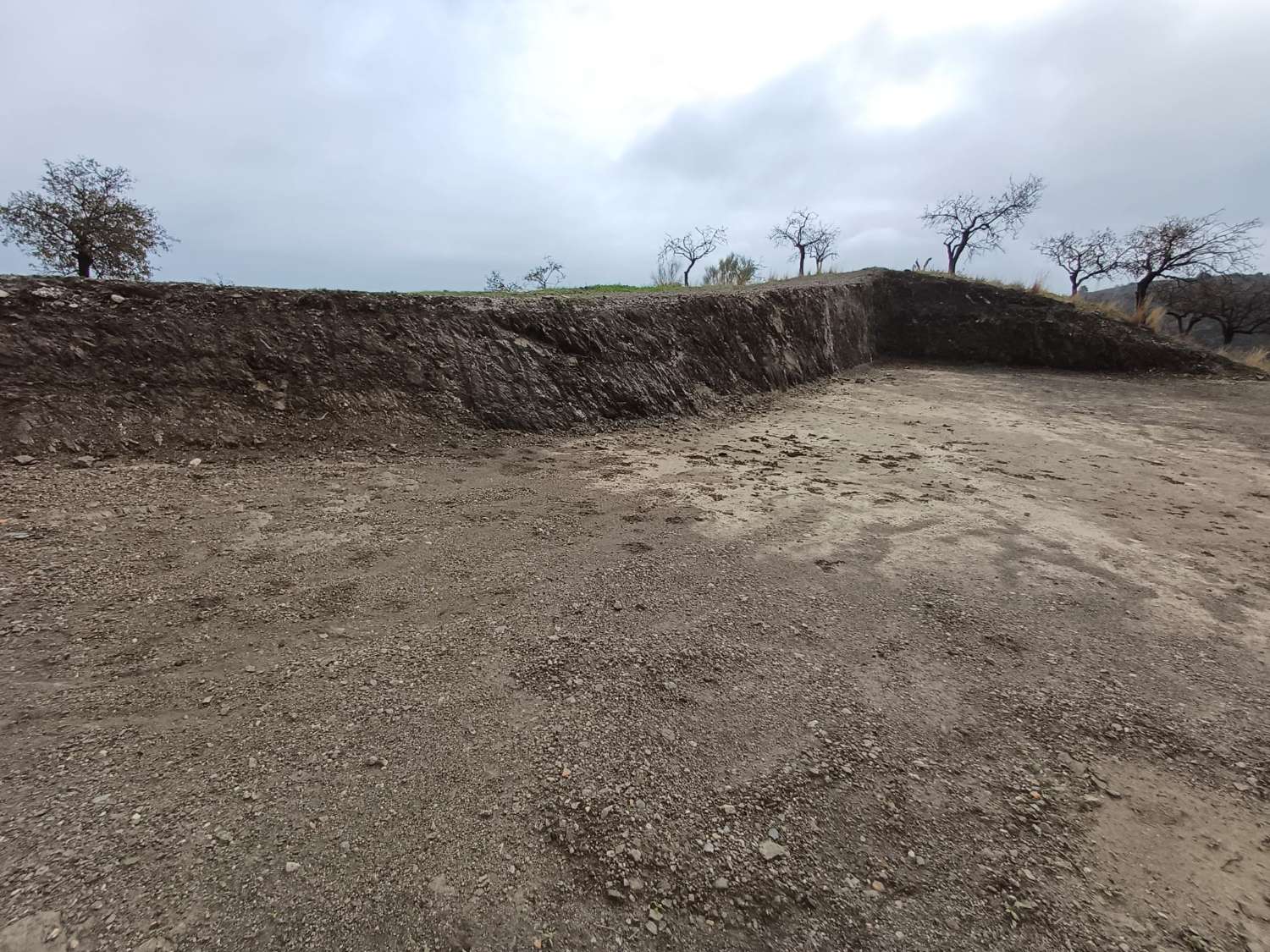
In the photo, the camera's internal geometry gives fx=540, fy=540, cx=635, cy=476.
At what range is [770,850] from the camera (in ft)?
6.42

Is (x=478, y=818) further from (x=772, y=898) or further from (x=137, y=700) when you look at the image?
(x=137, y=700)

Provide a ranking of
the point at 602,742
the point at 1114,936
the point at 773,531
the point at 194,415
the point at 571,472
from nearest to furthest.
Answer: the point at 1114,936, the point at 602,742, the point at 773,531, the point at 194,415, the point at 571,472

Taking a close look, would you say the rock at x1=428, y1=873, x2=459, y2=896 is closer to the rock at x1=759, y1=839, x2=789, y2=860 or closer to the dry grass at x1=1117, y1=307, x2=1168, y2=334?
the rock at x1=759, y1=839, x2=789, y2=860

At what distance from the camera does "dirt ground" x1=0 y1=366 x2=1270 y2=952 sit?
1.76 m

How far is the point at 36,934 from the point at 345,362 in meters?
6.11

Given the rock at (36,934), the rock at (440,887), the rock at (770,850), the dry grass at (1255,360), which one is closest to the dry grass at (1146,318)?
the dry grass at (1255,360)

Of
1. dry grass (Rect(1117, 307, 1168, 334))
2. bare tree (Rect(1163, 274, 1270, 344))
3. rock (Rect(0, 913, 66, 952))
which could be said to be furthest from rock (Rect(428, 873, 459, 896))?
bare tree (Rect(1163, 274, 1270, 344))

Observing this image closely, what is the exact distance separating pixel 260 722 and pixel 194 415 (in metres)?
4.71

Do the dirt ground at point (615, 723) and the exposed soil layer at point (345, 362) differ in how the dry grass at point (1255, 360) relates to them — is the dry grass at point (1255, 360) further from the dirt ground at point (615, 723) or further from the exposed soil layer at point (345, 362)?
the dirt ground at point (615, 723)

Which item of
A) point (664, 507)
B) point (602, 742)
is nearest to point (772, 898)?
point (602, 742)

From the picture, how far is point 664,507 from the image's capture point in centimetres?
517

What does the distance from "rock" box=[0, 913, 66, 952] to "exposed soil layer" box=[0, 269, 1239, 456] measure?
4933 millimetres

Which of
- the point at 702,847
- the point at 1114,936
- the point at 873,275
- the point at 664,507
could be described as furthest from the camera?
the point at 873,275

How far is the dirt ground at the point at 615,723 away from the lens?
5.76ft
